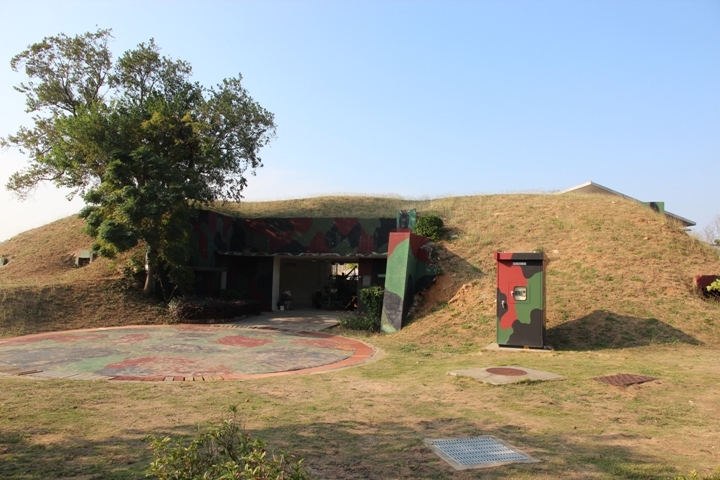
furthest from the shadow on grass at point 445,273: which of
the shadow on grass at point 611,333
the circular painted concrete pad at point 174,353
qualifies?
the shadow on grass at point 611,333

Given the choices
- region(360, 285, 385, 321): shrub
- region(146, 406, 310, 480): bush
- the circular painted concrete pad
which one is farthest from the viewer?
region(360, 285, 385, 321): shrub

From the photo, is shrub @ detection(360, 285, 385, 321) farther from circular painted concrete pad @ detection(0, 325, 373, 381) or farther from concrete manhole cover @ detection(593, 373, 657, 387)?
concrete manhole cover @ detection(593, 373, 657, 387)

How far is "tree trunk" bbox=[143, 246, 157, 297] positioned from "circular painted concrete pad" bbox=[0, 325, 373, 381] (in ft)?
9.64

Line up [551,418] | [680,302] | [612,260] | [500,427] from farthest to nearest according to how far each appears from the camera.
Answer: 1. [612,260]
2. [680,302]
3. [551,418]
4. [500,427]

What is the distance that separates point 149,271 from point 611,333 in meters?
14.3

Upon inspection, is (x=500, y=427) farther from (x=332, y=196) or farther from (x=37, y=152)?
(x=332, y=196)

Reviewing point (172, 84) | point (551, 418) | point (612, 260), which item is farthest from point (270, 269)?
point (551, 418)

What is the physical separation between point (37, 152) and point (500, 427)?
21.3 m

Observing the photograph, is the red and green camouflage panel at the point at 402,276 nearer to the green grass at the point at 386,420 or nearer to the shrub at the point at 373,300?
the shrub at the point at 373,300

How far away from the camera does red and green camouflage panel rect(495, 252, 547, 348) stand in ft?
36.2

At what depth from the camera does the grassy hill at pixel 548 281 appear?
12.4 meters

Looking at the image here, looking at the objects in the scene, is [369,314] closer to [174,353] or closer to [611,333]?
[174,353]

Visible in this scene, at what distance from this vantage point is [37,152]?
20031 mm

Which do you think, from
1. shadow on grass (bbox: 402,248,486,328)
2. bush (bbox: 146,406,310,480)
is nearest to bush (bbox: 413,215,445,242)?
shadow on grass (bbox: 402,248,486,328)
